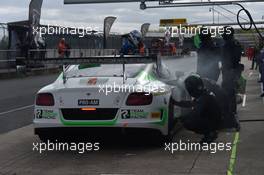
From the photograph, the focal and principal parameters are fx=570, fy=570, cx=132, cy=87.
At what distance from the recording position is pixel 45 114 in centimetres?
789

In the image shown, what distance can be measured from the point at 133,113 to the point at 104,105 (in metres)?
0.41

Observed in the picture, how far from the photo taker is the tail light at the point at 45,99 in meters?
7.91

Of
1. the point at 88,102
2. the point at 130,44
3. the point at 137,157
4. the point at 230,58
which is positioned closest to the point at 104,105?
the point at 88,102

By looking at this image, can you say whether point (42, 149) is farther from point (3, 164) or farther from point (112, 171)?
point (112, 171)

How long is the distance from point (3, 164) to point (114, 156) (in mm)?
1474

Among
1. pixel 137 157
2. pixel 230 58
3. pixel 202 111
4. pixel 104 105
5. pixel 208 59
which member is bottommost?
pixel 137 157

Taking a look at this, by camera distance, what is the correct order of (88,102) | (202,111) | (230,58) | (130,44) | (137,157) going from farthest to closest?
1. (130,44)
2. (230,58)
3. (202,111)
4. (88,102)
5. (137,157)

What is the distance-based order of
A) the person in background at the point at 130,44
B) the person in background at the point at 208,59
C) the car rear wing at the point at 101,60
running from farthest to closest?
the person in background at the point at 130,44, the person in background at the point at 208,59, the car rear wing at the point at 101,60

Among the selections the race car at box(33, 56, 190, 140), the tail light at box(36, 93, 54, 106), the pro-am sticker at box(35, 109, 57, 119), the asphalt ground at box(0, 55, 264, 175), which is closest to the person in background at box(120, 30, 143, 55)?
the asphalt ground at box(0, 55, 264, 175)

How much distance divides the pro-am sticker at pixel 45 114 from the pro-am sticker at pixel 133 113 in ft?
3.16

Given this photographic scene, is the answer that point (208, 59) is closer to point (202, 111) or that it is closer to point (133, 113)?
point (202, 111)

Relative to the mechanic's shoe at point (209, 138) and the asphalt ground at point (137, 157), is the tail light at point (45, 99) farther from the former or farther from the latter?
the mechanic's shoe at point (209, 138)

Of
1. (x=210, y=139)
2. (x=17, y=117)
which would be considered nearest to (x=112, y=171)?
(x=210, y=139)

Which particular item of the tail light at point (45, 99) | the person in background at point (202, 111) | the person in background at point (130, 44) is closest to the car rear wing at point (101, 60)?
the tail light at point (45, 99)
